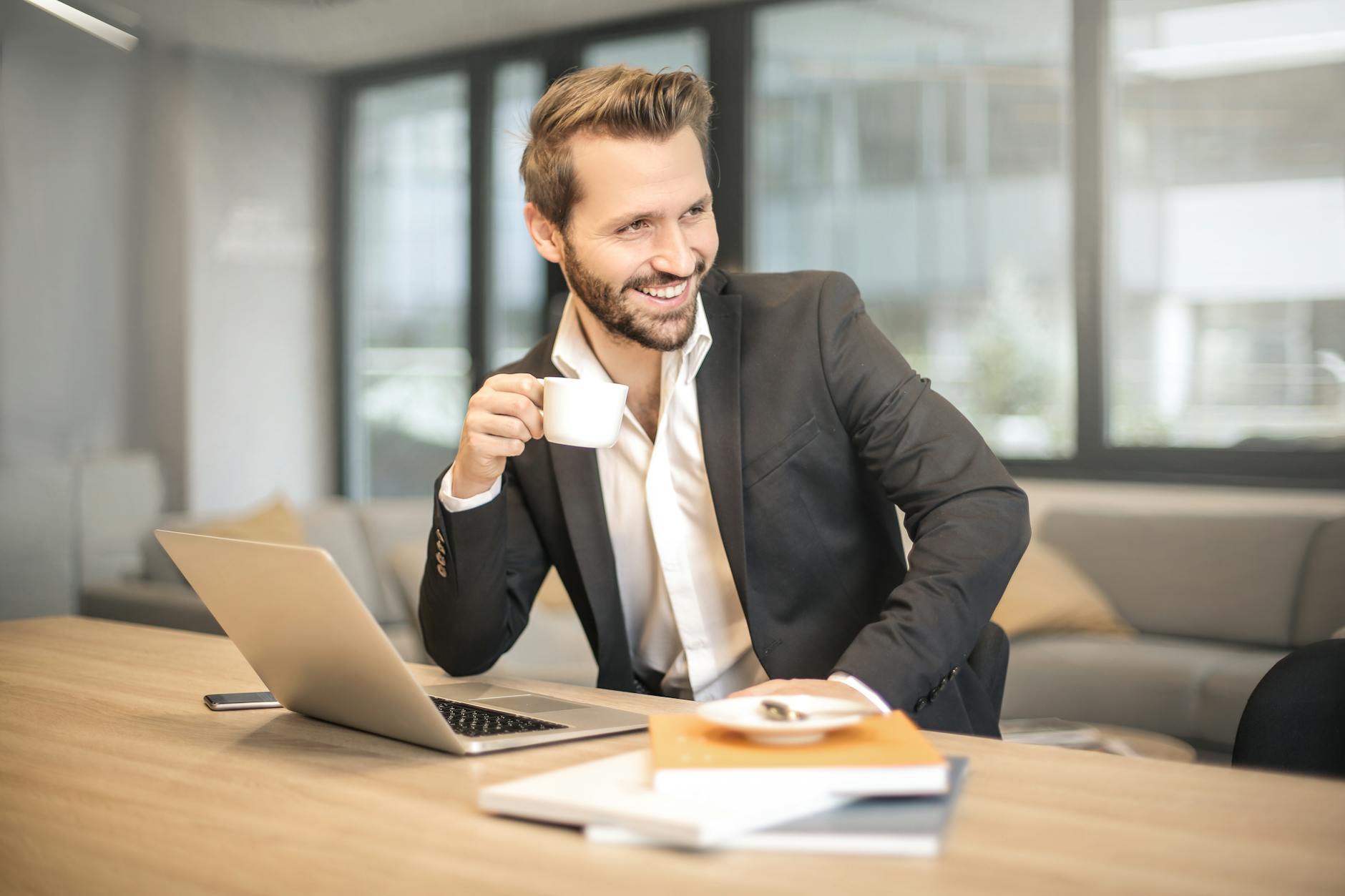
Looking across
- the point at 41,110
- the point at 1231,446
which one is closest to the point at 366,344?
the point at 41,110

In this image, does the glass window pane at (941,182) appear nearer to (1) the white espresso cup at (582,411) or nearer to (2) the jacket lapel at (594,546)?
(2) the jacket lapel at (594,546)

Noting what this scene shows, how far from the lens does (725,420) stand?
1.54 meters

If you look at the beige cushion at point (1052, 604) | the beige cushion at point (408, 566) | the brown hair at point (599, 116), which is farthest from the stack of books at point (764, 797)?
the beige cushion at point (1052, 604)

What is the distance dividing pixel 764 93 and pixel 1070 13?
1184mm

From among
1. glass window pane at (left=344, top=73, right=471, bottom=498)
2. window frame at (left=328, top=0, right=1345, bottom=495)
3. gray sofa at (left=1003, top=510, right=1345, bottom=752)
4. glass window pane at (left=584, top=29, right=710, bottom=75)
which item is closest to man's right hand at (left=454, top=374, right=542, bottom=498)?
gray sofa at (left=1003, top=510, right=1345, bottom=752)

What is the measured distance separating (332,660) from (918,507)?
0.70 metres

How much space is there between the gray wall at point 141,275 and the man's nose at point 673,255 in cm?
247

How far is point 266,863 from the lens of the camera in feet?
2.57

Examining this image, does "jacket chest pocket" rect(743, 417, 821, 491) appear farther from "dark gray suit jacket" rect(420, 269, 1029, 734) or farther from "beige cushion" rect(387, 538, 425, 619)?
"beige cushion" rect(387, 538, 425, 619)

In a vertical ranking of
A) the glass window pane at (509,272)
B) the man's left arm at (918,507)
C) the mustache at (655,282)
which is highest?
the glass window pane at (509,272)

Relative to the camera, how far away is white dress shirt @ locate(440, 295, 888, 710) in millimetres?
1587

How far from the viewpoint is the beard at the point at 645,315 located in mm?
1563

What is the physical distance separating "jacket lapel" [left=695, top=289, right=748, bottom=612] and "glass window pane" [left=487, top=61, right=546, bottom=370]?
3604mm

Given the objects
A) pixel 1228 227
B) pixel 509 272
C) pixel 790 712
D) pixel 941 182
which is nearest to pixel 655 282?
pixel 790 712
